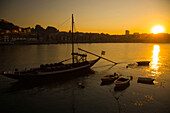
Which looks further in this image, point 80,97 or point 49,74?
point 49,74

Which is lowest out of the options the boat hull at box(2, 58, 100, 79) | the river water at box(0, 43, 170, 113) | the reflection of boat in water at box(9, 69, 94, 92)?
the river water at box(0, 43, 170, 113)

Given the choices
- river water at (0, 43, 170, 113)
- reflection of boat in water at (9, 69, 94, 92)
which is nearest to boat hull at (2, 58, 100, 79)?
reflection of boat in water at (9, 69, 94, 92)

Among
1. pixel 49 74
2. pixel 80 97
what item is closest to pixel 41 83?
pixel 49 74

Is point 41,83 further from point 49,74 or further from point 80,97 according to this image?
point 80,97

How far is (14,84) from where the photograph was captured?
107 feet

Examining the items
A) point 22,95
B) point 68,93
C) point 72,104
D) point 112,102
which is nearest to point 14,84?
point 22,95

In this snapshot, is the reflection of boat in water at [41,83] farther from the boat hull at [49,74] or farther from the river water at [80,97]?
the boat hull at [49,74]

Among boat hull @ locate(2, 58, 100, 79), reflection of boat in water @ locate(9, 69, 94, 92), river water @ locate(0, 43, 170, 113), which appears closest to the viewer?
river water @ locate(0, 43, 170, 113)

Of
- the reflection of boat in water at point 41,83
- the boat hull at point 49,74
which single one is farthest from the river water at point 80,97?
the boat hull at point 49,74

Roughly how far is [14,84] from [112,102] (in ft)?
79.3

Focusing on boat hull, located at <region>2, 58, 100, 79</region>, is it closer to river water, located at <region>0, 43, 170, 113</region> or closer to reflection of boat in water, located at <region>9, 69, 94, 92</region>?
reflection of boat in water, located at <region>9, 69, 94, 92</region>

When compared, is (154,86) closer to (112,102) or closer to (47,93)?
(112,102)

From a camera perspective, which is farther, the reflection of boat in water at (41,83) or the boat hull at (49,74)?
the boat hull at (49,74)

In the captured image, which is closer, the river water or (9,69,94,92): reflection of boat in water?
the river water
